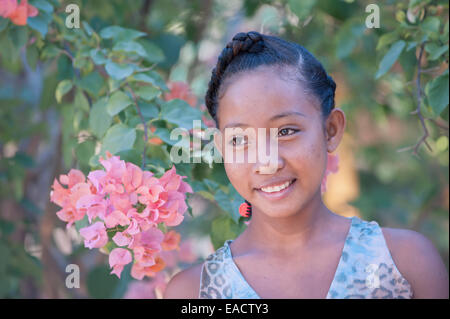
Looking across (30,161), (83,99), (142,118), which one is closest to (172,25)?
(30,161)

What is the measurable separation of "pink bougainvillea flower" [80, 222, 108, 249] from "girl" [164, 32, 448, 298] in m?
0.17

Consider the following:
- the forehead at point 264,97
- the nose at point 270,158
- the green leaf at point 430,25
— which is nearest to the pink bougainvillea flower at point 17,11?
the forehead at point 264,97

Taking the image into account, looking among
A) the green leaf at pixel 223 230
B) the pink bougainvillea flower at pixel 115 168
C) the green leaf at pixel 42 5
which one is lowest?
the green leaf at pixel 223 230

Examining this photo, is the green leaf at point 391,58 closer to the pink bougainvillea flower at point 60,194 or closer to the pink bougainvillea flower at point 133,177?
the pink bougainvillea flower at point 133,177

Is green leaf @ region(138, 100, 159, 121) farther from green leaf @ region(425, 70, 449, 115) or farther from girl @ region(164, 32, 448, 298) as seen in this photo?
green leaf @ region(425, 70, 449, 115)

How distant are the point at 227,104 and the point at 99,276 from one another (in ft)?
3.31

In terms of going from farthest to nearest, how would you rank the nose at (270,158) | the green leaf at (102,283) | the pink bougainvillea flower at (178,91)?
the green leaf at (102,283) → the pink bougainvillea flower at (178,91) → the nose at (270,158)

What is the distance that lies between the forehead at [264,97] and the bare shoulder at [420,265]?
0.30 meters

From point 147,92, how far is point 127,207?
0.37 m

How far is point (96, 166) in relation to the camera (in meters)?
1.29

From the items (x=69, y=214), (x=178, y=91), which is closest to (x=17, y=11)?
(x=178, y=91)

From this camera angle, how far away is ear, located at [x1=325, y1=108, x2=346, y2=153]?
121cm

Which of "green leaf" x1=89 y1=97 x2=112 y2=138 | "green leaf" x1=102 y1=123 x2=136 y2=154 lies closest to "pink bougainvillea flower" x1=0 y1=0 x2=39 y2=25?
"green leaf" x1=89 y1=97 x2=112 y2=138

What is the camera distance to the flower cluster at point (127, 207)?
1.14 m
